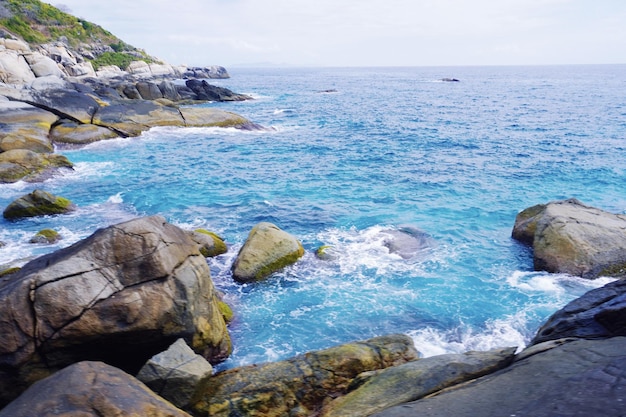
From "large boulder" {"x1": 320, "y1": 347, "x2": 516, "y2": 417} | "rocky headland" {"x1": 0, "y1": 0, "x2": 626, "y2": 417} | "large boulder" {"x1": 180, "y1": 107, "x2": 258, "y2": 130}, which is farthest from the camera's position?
"large boulder" {"x1": 180, "y1": 107, "x2": 258, "y2": 130}

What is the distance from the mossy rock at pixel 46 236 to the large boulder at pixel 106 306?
8856mm

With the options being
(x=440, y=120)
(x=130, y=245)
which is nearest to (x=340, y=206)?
(x=130, y=245)

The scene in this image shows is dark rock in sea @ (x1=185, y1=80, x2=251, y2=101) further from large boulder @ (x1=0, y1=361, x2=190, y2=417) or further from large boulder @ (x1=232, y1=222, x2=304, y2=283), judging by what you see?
large boulder @ (x1=0, y1=361, x2=190, y2=417)

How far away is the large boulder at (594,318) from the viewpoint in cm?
773

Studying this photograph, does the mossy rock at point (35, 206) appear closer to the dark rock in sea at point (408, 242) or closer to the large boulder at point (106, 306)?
the large boulder at point (106, 306)

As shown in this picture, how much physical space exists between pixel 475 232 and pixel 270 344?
1280 cm

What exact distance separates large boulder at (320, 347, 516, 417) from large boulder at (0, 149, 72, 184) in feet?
91.4

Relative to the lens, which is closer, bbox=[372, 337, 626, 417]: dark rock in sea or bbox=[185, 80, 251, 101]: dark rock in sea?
bbox=[372, 337, 626, 417]: dark rock in sea

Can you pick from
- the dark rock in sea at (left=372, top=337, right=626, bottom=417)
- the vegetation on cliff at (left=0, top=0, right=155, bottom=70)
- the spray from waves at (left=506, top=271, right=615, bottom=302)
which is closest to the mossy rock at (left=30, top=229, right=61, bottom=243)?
the dark rock in sea at (left=372, top=337, right=626, bottom=417)

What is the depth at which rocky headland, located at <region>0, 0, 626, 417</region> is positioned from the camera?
6.47m

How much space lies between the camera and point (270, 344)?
13.0 m

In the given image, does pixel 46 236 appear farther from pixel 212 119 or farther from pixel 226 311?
pixel 212 119

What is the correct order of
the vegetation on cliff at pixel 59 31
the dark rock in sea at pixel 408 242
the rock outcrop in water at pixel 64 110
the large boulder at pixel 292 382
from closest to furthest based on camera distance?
the large boulder at pixel 292 382 < the dark rock in sea at pixel 408 242 < the rock outcrop in water at pixel 64 110 < the vegetation on cliff at pixel 59 31

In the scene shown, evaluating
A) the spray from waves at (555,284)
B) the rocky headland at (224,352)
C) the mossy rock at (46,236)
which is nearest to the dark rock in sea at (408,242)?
the spray from waves at (555,284)
